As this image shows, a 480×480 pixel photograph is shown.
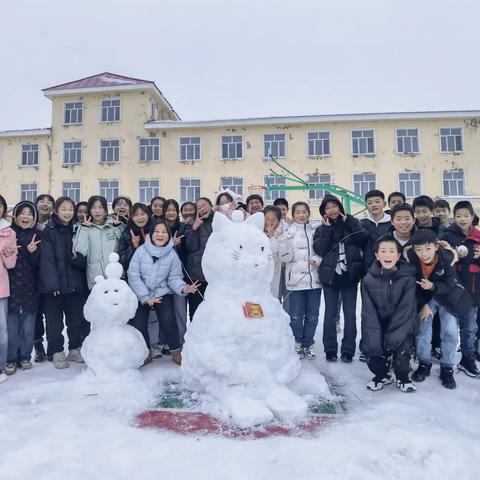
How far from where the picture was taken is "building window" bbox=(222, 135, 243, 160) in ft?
66.2

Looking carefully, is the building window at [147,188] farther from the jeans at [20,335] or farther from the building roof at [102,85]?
the jeans at [20,335]

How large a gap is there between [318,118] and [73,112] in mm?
11880

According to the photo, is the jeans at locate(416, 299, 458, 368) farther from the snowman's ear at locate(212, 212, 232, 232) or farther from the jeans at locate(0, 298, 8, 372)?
the jeans at locate(0, 298, 8, 372)

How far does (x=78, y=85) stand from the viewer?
21.4 metres

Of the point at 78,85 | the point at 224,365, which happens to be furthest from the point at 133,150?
the point at 224,365

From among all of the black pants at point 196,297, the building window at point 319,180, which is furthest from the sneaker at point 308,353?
the building window at point 319,180

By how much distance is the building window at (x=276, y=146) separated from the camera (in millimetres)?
19969

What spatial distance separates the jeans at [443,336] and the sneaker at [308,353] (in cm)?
110

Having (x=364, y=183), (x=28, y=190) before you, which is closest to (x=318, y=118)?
(x=364, y=183)

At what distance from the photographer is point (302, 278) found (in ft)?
15.3

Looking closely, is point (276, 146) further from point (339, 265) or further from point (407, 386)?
point (407, 386)

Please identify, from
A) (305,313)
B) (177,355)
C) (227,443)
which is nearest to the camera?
(227,443)

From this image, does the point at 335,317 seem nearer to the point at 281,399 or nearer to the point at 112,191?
the point at 281,399

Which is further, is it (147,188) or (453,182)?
(147,188)
